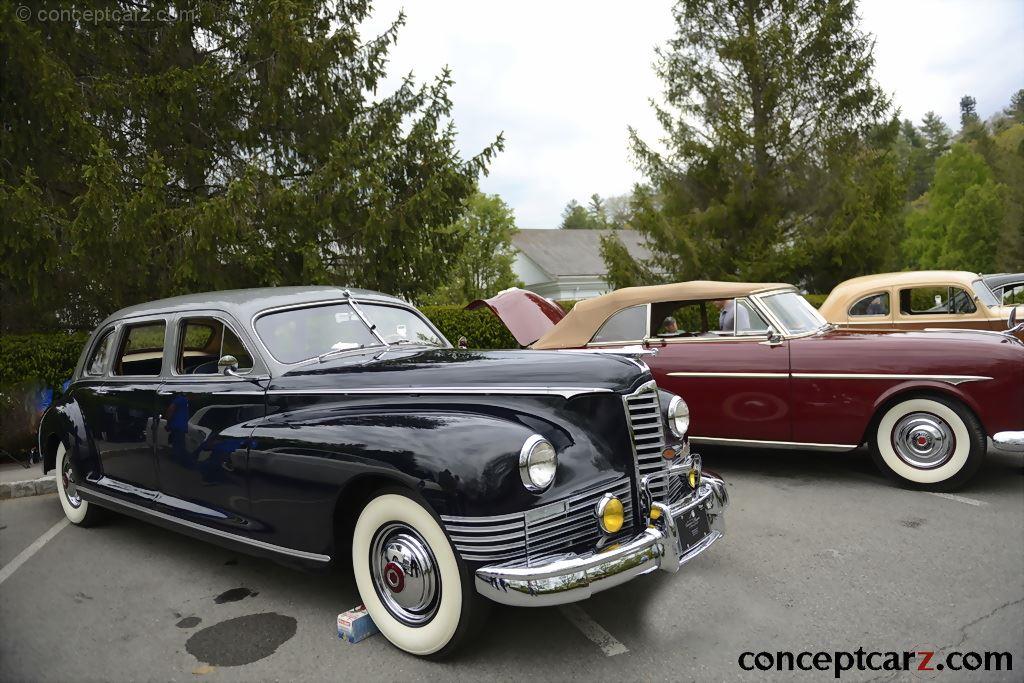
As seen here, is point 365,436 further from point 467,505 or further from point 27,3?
point 27,3

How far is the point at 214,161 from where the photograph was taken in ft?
37.3

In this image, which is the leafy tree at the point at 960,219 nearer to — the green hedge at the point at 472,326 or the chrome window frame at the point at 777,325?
the green hedge at the point at 472,326

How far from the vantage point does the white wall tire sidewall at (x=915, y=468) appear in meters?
5.69

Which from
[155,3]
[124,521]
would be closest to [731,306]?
[124,521]

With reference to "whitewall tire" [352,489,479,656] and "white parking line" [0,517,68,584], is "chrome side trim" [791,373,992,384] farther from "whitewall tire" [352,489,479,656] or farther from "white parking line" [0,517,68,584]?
"white parking line" [0,517,68,584]

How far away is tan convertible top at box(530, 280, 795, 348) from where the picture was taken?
6812mm

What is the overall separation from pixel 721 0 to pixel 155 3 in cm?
1727

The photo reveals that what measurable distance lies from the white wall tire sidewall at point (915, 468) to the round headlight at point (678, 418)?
286cm

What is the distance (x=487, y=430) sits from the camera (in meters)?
3.18

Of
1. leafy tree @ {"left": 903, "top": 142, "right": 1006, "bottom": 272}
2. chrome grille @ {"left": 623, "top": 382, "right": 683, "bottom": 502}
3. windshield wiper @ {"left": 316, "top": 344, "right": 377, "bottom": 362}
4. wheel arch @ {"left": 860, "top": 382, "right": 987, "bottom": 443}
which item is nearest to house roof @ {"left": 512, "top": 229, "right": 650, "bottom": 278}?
leafy tree @ {"left": 903, "top": 142, "right": 1006, "bottom": 272}

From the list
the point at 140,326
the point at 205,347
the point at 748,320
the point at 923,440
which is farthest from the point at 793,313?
the point at 140,326

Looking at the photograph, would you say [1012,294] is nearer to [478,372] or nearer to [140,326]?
[478,372]

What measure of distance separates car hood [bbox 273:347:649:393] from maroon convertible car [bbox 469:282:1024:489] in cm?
228

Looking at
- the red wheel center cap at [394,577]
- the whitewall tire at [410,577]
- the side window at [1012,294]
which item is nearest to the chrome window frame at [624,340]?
the whitewall tire at [410,577]
